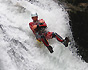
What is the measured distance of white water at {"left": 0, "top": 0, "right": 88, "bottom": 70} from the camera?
3.29 m

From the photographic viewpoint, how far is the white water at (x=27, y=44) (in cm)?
329

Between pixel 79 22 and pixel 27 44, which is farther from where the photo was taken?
pixel 79 22

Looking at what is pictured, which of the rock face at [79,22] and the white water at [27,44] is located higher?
the rock face at [79,22]

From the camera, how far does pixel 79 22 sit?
486 centimetres

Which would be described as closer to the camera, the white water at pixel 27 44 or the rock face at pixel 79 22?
the white water at pixel 27 44

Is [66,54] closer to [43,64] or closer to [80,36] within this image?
[43,64]

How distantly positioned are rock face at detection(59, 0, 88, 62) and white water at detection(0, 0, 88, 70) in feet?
1.05

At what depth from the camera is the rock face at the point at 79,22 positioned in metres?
4.23

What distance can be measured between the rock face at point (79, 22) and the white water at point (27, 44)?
320 mm

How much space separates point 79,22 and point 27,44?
2.43 metres

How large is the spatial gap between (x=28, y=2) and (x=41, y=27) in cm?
222

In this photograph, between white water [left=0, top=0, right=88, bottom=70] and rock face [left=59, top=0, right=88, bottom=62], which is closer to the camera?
white water [left=0, top=0, right=88, bottom=70]

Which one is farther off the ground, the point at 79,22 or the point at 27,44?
the point at 79,22

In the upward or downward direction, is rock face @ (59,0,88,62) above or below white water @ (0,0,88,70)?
above
